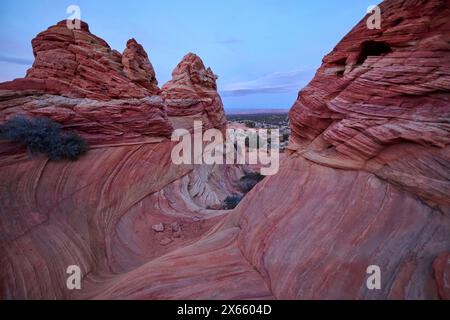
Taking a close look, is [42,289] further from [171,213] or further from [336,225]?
[336,225]

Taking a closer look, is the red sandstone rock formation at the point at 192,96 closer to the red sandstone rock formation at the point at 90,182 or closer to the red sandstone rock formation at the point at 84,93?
the red sandstone rock formation at the point at 90,182

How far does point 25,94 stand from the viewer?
8.73 meters

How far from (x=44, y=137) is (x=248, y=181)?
47.1 feet

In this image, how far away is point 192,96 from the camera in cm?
1880

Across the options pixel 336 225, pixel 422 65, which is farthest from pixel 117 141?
pixel 422 65

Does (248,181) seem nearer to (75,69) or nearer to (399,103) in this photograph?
(75,69)

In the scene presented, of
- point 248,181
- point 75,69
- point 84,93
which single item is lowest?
point 248,181

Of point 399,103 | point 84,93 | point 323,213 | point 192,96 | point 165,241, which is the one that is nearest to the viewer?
point 399,103

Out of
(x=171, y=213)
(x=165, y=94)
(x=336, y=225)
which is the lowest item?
(x=171, y=213)

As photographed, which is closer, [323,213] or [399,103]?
[399,103]

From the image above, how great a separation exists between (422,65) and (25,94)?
12.5m

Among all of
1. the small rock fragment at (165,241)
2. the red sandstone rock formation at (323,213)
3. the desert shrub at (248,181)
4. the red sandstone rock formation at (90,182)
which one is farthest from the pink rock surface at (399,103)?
the desert shrub at (248,181)

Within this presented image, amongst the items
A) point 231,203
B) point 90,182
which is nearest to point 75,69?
point 90,182

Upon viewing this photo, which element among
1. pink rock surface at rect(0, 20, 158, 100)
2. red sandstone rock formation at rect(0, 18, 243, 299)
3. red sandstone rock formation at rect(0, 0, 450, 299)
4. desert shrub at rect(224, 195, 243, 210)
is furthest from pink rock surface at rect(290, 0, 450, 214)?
pink rock surface at rect(0, 20, 158, 100)
